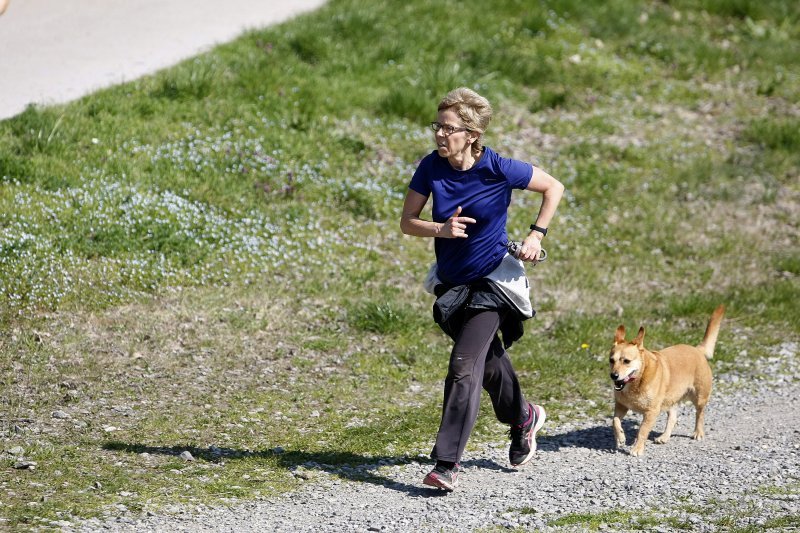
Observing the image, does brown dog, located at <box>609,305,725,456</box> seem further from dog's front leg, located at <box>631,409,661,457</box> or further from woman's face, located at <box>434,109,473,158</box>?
woman's face, located at <box>434,109,473,158</box>

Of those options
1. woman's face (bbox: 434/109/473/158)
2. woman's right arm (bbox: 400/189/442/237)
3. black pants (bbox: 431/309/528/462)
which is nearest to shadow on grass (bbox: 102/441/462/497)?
black pants (bbox: 431/309/528/462)

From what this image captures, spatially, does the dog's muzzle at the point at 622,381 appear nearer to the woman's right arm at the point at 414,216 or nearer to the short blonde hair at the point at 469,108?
the woman's right arm at the point at 414,216

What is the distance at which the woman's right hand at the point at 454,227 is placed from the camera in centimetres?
578

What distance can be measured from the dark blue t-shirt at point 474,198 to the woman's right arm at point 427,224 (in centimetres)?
7

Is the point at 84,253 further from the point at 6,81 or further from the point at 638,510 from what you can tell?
the point at 638,510

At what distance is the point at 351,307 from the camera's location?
30.8 ft

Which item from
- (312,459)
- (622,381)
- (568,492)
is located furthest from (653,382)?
(312,459)

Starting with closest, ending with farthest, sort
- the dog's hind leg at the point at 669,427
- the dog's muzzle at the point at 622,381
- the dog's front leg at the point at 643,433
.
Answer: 1. the dog's muzzle at the point at 622,381
2. the dog's front leg at the point at 643,433
3. the dog's hind leg at the point at 669,427

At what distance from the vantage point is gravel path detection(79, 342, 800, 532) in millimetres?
5664

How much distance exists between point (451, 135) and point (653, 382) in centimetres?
245

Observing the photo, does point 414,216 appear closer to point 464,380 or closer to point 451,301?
point 451,301

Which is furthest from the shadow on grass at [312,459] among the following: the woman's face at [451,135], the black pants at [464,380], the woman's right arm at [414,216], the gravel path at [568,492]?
the woman's face at [451,135]

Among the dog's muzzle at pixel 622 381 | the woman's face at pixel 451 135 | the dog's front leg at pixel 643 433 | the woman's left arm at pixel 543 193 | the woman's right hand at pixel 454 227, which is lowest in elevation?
the dog's front leg at pixel 643 433

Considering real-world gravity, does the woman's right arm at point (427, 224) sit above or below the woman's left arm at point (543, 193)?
below
